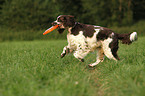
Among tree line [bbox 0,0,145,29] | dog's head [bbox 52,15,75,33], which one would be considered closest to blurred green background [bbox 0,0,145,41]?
tree line [bbox 0,0,145,29]

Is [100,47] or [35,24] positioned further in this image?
[35,24]

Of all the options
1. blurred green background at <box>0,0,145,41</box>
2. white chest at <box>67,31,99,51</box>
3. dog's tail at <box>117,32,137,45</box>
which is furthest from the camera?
blurred green background at <box>0,0,145,41</box>

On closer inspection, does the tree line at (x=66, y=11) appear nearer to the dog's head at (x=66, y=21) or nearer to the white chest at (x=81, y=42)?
the dog's head at (x=66, y=21)

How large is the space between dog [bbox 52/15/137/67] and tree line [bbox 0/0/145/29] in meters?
16.4

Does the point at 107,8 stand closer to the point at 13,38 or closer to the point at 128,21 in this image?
the point at 128,21

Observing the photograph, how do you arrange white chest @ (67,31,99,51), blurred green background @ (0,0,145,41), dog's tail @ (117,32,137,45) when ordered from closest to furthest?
1. white chest @ (67,31,99,51)
2. dog's tail @ (117,32,137,45)
3. blurred green background @ (0,0,145,41)

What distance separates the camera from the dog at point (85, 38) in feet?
14.0

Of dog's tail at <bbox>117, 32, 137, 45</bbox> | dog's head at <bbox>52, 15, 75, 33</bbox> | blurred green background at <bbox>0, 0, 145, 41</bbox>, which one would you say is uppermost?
blurred green background at <bbox>0, 0, 145, 41</bbox>

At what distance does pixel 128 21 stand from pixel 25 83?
2071 cm

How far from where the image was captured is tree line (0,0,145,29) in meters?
21.2

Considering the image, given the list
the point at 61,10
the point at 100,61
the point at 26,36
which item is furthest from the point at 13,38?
the point at 100,61

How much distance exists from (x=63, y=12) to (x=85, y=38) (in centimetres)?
1921

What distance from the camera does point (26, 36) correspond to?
703 inches

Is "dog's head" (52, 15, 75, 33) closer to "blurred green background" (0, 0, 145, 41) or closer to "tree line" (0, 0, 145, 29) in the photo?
"blurred green background" (0, 0, 145, 41)
